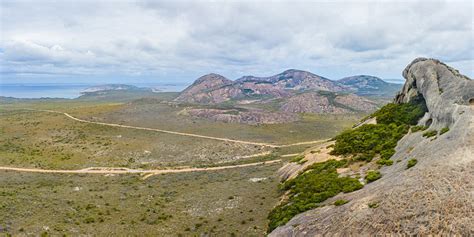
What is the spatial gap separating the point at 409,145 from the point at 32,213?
35234 millimetres

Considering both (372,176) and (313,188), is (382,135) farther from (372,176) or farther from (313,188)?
(313,188)

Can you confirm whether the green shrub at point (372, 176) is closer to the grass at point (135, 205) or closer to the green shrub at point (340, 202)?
the green shrub at point (340, 202)

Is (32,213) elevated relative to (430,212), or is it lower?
lower

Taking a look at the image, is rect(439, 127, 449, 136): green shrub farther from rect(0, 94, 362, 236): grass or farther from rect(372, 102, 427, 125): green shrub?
rect(372, 102, 427, 125): green shrub

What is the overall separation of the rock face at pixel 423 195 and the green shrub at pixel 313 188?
53.2 inches

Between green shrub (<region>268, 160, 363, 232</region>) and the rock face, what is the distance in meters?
1.35

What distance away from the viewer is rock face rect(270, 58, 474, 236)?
51.6ft

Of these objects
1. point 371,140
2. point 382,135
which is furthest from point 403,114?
point 371,140

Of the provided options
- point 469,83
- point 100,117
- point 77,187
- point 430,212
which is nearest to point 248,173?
point 77,187

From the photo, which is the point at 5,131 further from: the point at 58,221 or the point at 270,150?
the point at 58,221

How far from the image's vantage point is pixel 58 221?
102ft

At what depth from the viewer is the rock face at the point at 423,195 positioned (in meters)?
15.7

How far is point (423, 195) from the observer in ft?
56.3

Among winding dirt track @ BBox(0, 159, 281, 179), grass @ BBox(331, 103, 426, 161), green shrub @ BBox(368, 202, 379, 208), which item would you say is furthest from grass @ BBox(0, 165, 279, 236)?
green shrub @ BBox(368, 202, 379, 208)
